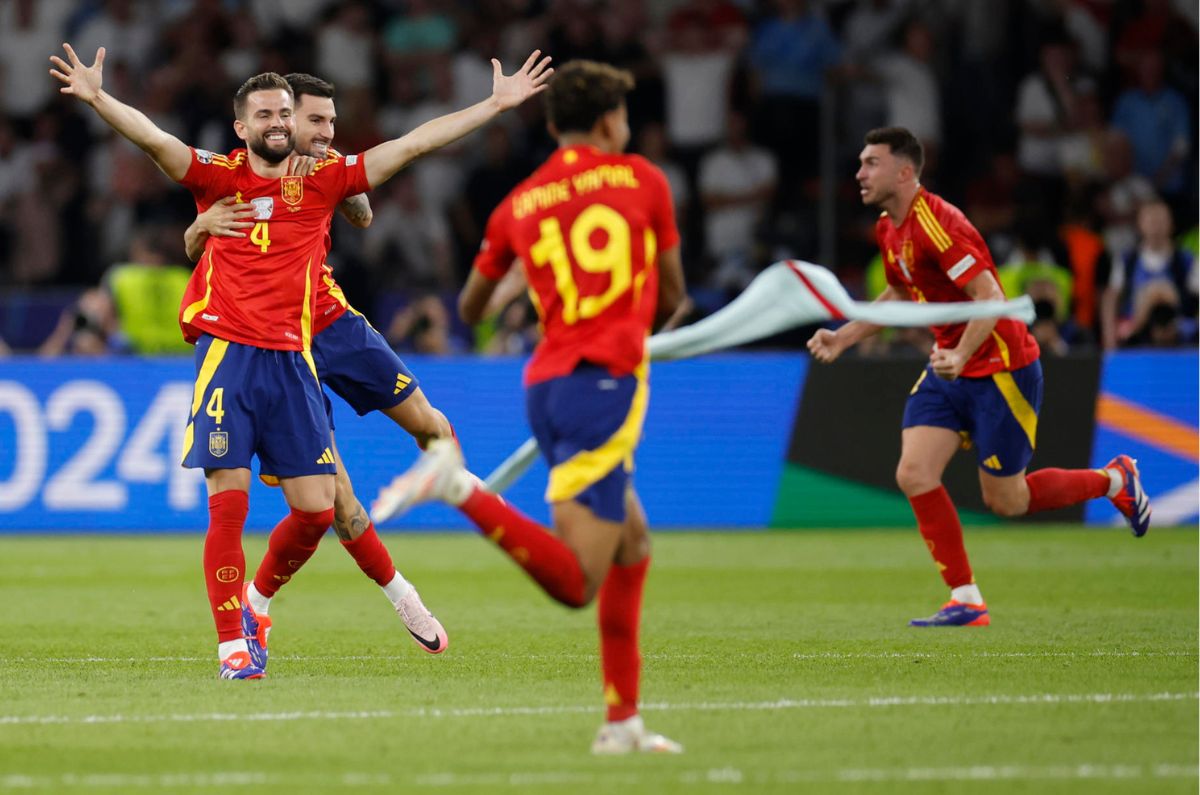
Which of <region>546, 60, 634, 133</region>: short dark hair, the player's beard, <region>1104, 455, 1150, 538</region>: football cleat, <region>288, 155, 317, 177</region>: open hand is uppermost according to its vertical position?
<region>546, 60, 634, 133</region>: short dark hair

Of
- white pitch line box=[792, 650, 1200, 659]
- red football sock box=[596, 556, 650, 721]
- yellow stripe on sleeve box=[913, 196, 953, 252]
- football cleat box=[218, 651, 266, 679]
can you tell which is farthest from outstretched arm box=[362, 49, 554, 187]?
white pitch line box=[792, 650, 1200, 659]

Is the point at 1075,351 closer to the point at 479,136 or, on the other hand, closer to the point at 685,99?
the point at 685,99

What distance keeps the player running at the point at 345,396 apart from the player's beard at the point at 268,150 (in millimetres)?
130

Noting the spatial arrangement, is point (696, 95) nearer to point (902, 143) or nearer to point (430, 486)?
point (902, 143)

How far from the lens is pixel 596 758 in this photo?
19.2 ft

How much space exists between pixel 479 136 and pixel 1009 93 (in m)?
5.19

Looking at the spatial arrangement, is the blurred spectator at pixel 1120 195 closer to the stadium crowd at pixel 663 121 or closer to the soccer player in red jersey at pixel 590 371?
the stadium crowd at pixel 663 121

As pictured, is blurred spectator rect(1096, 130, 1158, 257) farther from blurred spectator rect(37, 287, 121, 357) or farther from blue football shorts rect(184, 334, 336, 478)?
blue football shorts rect(184, 334, 336, 478)

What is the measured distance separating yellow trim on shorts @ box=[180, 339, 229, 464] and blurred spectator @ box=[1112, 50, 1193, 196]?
493 inches

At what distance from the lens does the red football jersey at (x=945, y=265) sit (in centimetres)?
941

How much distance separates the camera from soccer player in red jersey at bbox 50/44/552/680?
7.82m

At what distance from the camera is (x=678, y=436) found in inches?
617

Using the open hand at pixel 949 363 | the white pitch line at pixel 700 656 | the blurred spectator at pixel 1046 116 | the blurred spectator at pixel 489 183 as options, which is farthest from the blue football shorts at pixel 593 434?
the blurred spectator at pixel 1046 116

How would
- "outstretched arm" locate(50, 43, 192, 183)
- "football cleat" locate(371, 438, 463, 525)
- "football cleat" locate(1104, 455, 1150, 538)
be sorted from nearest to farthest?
"football cleat" locate(371, 438, 463, 525) → "outstretched arm" locate(50, 43, 192, 183) → "football cleat" locate(1104, 455, 1150, 538)
